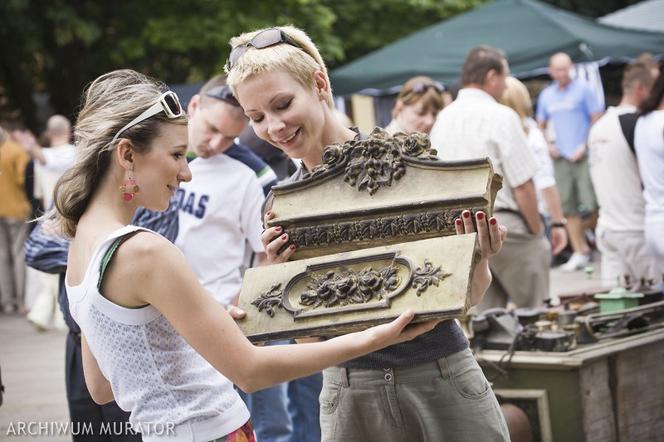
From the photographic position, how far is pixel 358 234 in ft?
9.25

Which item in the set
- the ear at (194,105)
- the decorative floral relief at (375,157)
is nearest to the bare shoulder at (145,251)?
the decorative floral relief at (375,157)

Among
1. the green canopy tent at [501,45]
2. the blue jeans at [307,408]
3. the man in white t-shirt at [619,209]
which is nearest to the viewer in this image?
the blue jeans at [307,408]

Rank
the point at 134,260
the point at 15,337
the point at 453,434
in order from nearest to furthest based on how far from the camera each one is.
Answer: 1. the point at 134,260
2. the point at 453,434
3. the point at 15,337

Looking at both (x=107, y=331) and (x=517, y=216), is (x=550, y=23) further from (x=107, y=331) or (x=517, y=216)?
(x=107, y=331)

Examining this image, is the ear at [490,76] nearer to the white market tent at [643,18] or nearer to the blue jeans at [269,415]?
the blue jeans at [269,415]

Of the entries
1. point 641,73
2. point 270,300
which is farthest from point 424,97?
point 270,300

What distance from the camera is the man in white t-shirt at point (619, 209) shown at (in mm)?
7176

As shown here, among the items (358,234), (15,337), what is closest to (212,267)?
(358,234)

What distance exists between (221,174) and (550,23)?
31.2 feet

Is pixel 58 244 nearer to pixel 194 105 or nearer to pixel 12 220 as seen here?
pixel 194 105

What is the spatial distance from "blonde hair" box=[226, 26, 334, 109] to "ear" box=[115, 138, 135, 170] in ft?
1.45

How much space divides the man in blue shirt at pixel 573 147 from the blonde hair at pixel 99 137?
35.0 feet

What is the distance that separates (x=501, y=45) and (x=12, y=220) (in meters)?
6.48

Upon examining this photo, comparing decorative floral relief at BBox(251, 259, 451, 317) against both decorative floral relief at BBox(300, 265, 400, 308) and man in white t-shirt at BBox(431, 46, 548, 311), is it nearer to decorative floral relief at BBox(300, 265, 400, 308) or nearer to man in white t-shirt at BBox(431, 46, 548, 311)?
decorative floral relief at BBox(300, 265, 400, 308)
